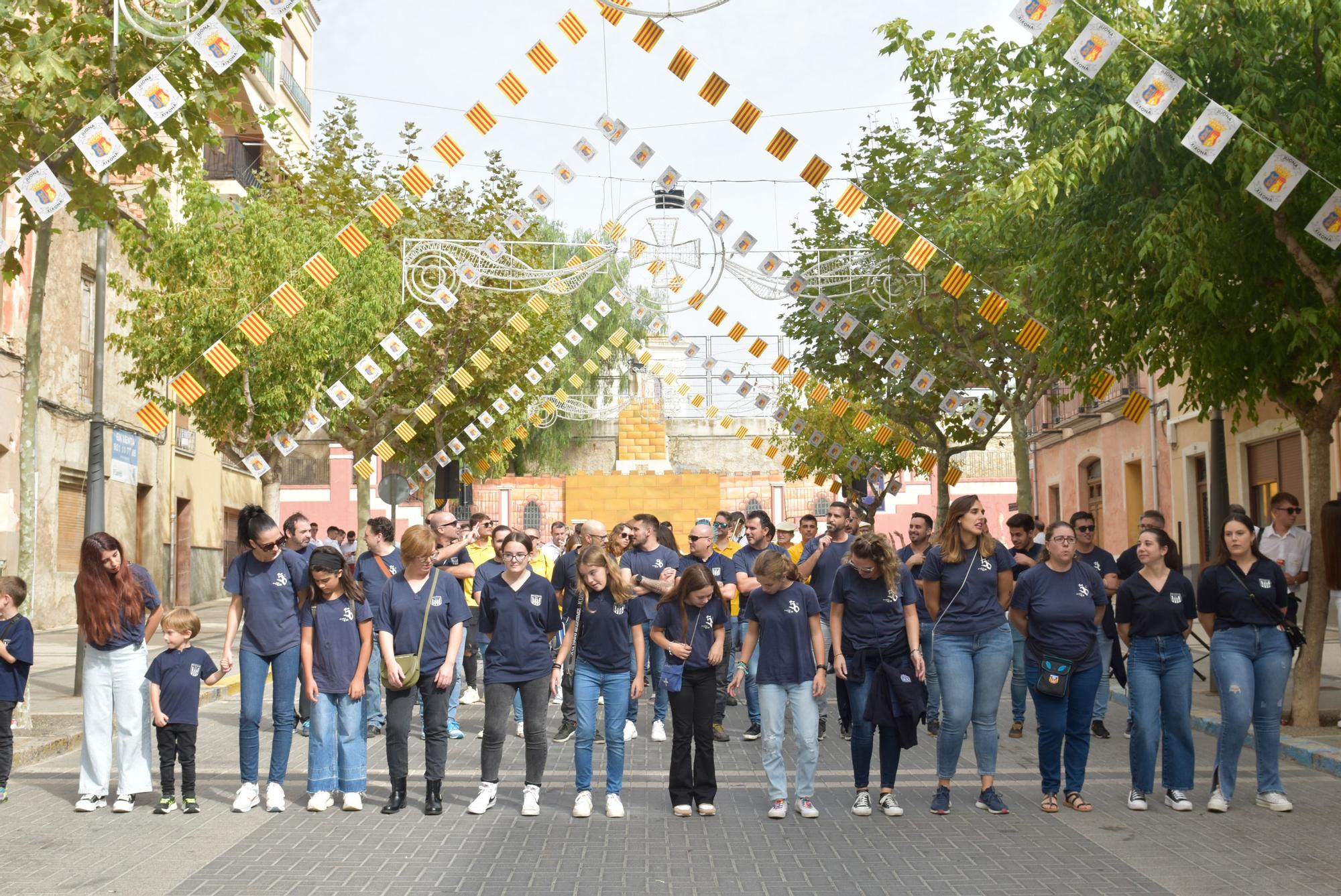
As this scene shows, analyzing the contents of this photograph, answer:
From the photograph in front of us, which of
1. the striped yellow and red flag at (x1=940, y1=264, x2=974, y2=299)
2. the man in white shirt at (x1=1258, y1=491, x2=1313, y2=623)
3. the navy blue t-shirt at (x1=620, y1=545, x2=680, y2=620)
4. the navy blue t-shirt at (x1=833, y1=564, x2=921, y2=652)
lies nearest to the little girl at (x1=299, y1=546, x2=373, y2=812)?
the navy blue t-shirt at (x1=833, y1=564, x2=921, y2=652)

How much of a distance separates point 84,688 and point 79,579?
0.68m

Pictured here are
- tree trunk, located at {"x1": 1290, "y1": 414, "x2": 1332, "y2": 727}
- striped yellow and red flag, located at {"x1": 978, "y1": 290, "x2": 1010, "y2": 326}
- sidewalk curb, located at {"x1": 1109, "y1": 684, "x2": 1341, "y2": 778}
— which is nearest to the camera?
sidewalk curb, located at {"x1": 1109, "y1": 684, "x2": 1341, "y2": 778}

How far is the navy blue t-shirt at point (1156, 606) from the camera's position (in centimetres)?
886

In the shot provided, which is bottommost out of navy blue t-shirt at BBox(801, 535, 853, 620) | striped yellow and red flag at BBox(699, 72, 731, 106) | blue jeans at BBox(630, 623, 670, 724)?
blue jeans at BBox(630, 623, 670, 724)

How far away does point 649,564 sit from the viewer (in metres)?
12.1

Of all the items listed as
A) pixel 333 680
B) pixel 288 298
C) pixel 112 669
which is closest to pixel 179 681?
pixel 112 669

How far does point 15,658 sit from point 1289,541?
31.3 feet

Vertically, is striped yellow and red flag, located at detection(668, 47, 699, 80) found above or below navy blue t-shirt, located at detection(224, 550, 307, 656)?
above

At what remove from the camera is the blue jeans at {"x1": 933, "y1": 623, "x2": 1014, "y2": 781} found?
8.79 metres

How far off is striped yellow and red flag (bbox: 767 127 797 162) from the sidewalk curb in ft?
21.0

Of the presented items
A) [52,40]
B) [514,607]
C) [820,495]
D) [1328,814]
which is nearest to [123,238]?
[52,40]

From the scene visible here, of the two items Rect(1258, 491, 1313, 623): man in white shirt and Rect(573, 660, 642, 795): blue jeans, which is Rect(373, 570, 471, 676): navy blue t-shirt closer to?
Rect(573, 660, 642, 795): blue jeans

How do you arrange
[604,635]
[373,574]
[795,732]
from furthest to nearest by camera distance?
[373,574] < [604,635] < [795,732]

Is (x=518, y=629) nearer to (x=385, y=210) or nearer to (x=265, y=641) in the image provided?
(x=265, y=641)
